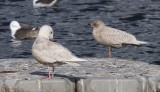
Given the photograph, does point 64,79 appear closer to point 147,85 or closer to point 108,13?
point 147,85

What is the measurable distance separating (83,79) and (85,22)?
39.4 feet

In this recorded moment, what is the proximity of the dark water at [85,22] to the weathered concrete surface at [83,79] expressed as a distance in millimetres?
5898

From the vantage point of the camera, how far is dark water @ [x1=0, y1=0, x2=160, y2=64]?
1616 cm

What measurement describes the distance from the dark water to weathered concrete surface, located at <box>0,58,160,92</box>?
19.3 ft

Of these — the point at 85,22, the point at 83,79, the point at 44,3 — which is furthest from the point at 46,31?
the point at 44,3

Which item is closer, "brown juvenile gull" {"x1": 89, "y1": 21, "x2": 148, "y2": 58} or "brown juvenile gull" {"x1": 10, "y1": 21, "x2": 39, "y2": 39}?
"brown juvenile gull" {"x1": 89, "y1": 21, "x2": 148, "y2": 58}

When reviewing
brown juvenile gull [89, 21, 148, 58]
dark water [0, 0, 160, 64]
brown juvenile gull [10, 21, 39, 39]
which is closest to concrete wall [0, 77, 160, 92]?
brown juvenile gull [89, 21, 148, 58]

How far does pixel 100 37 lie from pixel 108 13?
34.4 ft

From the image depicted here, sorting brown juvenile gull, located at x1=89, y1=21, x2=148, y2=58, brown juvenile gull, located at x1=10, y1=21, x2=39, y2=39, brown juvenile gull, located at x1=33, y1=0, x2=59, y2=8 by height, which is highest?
brown juvenile gull, located at x1=33, y1=0, x2=59, y2=8

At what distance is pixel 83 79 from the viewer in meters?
8.39

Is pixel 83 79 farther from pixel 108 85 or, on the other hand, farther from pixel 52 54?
pixel 52 54

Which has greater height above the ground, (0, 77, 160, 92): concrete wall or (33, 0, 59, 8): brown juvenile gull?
(33, 0, 59, 8): brown juvenile gull

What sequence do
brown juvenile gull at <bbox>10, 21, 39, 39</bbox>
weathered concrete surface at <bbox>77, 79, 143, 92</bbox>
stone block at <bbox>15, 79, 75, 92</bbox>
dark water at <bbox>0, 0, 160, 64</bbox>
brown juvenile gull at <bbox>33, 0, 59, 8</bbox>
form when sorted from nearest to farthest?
stone block at <bbox>15, 79, 75, 92</bbox>, weathered concrete surface at <bbox>77, 79, 143, 92</bbox>, dark water at <bbox>0, 0, 160, 64</bbox>, brown juvenile gull at <bbox>10, 21, 39, 39</bbox>, brown juvenile gull at <bbox>33, 0, 59, 8</bbox>

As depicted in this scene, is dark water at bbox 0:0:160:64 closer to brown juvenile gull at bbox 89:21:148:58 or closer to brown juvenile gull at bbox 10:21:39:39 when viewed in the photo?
brown juvenile gull at bbox 10:21:39:39
